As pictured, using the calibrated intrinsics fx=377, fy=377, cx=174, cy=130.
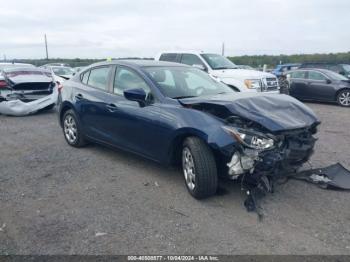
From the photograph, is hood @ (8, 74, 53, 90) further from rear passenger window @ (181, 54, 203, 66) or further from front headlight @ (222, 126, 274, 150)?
front headlight @ (222, 126, 274, 150)

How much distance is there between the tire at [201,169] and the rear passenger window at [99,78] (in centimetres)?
223

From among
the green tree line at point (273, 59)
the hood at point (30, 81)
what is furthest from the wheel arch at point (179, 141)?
the green tree line at point (273, 59)

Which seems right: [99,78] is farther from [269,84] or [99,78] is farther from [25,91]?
[269,84]

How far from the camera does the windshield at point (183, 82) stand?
523 centimetres

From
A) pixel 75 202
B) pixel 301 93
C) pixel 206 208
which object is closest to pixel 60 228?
pixel 75 202

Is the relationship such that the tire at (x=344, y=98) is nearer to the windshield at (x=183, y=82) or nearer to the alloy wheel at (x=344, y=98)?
the alloy wheel at (x=344, y=98)

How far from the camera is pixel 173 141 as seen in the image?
15.5 ft

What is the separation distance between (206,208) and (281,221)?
2.75ft

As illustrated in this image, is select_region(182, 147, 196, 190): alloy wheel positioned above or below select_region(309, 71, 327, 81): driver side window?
below

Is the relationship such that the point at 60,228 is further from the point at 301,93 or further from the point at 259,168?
the point at 301,93

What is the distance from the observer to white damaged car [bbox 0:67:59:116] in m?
10.7

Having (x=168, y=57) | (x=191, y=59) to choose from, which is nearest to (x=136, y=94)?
(x=191, y=59)

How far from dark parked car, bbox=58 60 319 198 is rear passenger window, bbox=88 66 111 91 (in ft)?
0.06

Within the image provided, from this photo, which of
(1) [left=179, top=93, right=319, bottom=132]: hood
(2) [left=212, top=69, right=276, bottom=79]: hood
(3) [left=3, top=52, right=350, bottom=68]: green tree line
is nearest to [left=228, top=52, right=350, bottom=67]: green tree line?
(3) [left=3, top=52, right=350, bottom=68]: green tree line
